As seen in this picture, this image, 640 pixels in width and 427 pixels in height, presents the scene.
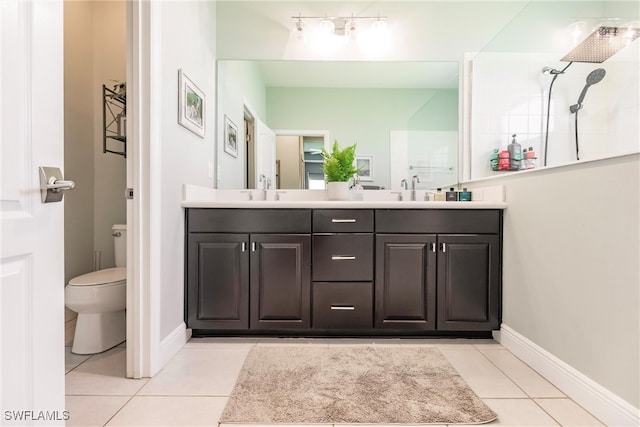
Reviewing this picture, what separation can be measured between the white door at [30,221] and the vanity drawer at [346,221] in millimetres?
1284

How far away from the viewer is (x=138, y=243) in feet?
4.80

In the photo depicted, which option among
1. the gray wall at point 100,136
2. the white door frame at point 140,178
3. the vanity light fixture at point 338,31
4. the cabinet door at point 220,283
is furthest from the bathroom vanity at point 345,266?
the vanity light fixture at point 338,31

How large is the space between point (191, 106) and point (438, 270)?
71.4 inches

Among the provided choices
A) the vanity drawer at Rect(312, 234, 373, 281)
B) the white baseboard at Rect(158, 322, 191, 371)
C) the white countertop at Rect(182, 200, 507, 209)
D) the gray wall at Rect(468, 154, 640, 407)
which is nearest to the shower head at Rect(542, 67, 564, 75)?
the gray wall at Rect(468, 154, 640, 407)

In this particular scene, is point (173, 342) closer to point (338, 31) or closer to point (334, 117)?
point (334, 117)

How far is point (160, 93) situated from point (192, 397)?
4.62 ft

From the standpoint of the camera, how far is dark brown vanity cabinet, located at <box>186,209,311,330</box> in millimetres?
1888

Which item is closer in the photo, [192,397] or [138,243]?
[192,397]

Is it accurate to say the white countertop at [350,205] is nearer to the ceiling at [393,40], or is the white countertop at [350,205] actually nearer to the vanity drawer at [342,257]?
the vanity drawer at [342,257]

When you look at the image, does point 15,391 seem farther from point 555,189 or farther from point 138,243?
point 555,189

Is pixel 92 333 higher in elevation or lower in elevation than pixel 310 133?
lower

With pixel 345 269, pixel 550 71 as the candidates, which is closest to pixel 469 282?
pixel 345 269

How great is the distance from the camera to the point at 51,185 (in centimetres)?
75

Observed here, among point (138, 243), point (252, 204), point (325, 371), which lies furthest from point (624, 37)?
point (138, 243)
